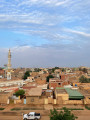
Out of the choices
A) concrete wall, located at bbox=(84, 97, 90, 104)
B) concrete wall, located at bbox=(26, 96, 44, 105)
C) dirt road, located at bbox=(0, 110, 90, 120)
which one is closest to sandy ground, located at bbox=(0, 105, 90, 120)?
dirt road, located at bbox=(0, 110, 90, 120)

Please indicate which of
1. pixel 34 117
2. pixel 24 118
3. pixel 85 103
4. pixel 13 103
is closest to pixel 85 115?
pixel 85 103

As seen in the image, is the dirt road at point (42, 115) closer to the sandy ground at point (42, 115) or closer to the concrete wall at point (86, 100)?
the sandy ground at point (42, 115)

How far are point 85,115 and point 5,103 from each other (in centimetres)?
1157

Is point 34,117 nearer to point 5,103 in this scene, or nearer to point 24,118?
point 24,118

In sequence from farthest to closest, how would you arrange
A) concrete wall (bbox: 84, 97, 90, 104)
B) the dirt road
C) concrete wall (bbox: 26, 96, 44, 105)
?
concrete wall (bbox: 26, 96, 44, 105)
concrete wall (bbox: 84, 97, 90, 104)
the dirt road

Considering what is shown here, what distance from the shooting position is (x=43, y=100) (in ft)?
63.4

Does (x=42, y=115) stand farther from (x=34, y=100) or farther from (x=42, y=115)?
(x=34, y=100)

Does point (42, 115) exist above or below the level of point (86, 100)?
below

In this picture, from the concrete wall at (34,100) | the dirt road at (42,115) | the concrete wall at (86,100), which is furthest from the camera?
the concrete wall at (34,100)

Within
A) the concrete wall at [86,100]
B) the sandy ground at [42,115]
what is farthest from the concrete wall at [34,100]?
the concrete wall at [86,100]

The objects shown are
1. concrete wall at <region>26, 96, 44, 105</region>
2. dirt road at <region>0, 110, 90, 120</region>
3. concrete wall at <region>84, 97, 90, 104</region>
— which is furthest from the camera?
concrete wall at <region>26, 96, 44, 105</region>

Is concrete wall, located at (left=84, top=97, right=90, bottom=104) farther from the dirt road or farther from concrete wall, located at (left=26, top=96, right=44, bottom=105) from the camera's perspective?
concrete wall, located at (left=26, top=96, right=44, bottom=105)

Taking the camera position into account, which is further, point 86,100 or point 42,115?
point 86,100

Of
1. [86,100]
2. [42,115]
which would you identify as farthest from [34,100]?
[86,100]
